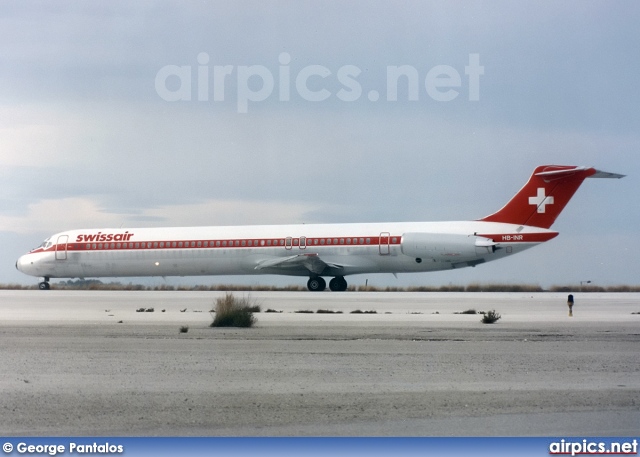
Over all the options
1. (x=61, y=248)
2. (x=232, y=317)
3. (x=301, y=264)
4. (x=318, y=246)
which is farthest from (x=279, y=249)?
(x=232, y=317)

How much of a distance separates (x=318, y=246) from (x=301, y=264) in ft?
3.90

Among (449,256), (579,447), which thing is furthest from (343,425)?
(449,256)

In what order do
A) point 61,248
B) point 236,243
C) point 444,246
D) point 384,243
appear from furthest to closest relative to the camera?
point 61,248 < point 236,243 < point 384,243 < point 444,246

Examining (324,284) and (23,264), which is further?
(23,264)

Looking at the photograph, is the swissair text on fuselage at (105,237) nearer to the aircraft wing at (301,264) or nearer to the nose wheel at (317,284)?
the aircraft wing at (301,264)

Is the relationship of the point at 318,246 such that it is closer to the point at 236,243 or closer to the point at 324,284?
the point at 324,284

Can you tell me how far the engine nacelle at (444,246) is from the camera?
35659mm

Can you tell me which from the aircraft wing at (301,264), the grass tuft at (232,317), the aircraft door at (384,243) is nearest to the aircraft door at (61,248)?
the aircraft wing at (301,264)

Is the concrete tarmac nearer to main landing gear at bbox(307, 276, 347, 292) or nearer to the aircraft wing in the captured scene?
the aircraft wing

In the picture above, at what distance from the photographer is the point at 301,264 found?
126 ft

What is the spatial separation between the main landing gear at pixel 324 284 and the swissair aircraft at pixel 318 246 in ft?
0.15

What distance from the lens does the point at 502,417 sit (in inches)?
336

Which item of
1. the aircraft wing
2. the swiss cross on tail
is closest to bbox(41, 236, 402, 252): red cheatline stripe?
the aircraft wing

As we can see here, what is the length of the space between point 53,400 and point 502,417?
5035 millimetres
